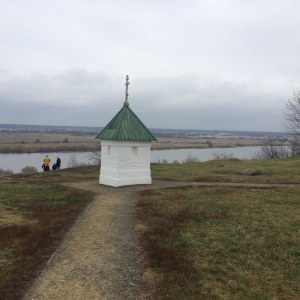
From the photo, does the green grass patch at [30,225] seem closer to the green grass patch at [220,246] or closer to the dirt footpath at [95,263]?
the dirt footpath at [95,263]

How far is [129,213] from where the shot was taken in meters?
11.6

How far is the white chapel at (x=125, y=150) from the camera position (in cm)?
1678

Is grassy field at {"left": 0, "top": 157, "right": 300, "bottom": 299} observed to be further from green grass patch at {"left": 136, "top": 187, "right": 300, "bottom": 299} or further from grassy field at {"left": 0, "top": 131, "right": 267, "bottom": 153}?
grassy field at {"left": 0, "top": 131, "right": 267, "bottom": 153}

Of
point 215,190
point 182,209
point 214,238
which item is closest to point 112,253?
point 214,238

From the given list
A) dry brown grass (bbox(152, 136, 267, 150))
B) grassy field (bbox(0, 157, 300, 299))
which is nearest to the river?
dry brown grass (bbox(152, 136, 267, 150))

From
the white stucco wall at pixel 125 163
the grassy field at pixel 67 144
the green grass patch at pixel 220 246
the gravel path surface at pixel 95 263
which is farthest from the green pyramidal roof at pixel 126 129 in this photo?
the grassy field at pixel 67 144

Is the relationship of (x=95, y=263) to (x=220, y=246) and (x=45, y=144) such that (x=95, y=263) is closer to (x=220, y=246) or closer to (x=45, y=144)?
(x=220, y=246)

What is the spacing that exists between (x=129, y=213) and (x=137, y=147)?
606cm

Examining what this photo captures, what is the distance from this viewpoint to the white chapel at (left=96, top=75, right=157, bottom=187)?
1678 centimetres

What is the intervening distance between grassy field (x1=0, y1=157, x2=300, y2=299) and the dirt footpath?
26cm

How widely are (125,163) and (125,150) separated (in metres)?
0.60

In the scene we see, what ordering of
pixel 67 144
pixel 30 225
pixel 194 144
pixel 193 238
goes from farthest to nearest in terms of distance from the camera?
pixel 194 144
pixel 67 144
pixel 30 225
pixel 193 238

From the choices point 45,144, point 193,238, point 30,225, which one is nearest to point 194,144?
point 45,144

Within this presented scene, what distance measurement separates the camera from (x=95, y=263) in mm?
7504
